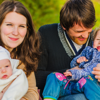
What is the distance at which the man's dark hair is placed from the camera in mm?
2090

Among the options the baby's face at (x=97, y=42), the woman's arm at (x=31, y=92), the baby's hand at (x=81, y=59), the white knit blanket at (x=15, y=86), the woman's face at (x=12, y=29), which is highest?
the woman's face at (x=12, y=29)

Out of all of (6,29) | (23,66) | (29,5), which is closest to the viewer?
(6,29)

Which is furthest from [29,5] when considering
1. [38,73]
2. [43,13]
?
[38,73]

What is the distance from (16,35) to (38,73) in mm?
710

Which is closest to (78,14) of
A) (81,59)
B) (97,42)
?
(97,42)

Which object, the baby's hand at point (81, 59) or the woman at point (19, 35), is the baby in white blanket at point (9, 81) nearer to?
the woman at point (19, 35)

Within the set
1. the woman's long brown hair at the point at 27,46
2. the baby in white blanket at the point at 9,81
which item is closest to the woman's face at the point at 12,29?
the woman's long brown hair at the point at 27,46

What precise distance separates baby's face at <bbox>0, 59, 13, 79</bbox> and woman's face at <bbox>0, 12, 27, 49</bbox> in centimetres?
35

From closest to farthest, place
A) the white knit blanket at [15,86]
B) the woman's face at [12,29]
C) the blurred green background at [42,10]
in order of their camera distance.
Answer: the white knit blanket at [15,86] → the woman's face at [12,29] → the blurred green background at [42,10]

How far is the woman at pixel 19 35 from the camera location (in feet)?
6.60

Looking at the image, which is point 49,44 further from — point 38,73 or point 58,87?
point 58,87

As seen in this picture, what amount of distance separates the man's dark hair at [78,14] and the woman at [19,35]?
0.51 metres

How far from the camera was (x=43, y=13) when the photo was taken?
5234 millimetres

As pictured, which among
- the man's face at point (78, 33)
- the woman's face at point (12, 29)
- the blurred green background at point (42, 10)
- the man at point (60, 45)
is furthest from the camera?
the blurred green background at point (42, 10)
